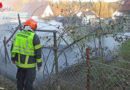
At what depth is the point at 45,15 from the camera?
625 centimetres

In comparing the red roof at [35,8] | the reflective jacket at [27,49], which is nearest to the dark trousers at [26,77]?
the reflective jacket at [27,49]

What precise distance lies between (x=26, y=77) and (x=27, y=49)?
0.61m

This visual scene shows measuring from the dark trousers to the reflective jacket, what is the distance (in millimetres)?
148

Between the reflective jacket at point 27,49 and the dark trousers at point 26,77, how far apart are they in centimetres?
15

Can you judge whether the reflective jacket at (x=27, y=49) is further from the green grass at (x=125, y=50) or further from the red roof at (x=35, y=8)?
the red roof at (x=35, y=8)

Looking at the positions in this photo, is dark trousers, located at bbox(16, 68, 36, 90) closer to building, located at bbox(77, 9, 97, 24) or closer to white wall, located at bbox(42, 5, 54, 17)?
building, located at bbox(77, 9, 97, 24)

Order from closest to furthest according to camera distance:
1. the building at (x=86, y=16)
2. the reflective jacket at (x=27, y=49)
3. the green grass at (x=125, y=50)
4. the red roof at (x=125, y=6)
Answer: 1. the reflective jacket at (x=27, y=49)
2. the green grass at (x=125, y=50)
3. the building at (x=86, y=16)
4. the red roof at (x=125, y=6)

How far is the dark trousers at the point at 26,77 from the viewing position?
3.27 meters

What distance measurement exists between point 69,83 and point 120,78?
1070mm

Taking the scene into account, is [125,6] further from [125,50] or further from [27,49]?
[27,49]

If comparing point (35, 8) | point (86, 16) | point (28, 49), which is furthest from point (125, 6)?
point (28, 49)

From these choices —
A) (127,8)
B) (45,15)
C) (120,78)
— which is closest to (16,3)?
(45,15)

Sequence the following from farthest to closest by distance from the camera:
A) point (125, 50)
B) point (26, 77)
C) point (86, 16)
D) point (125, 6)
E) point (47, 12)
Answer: point (47, 12) → point (125, 6) → point (86, 16) → point (125, 50) → point (26, 77)

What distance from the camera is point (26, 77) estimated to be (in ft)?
10.9
